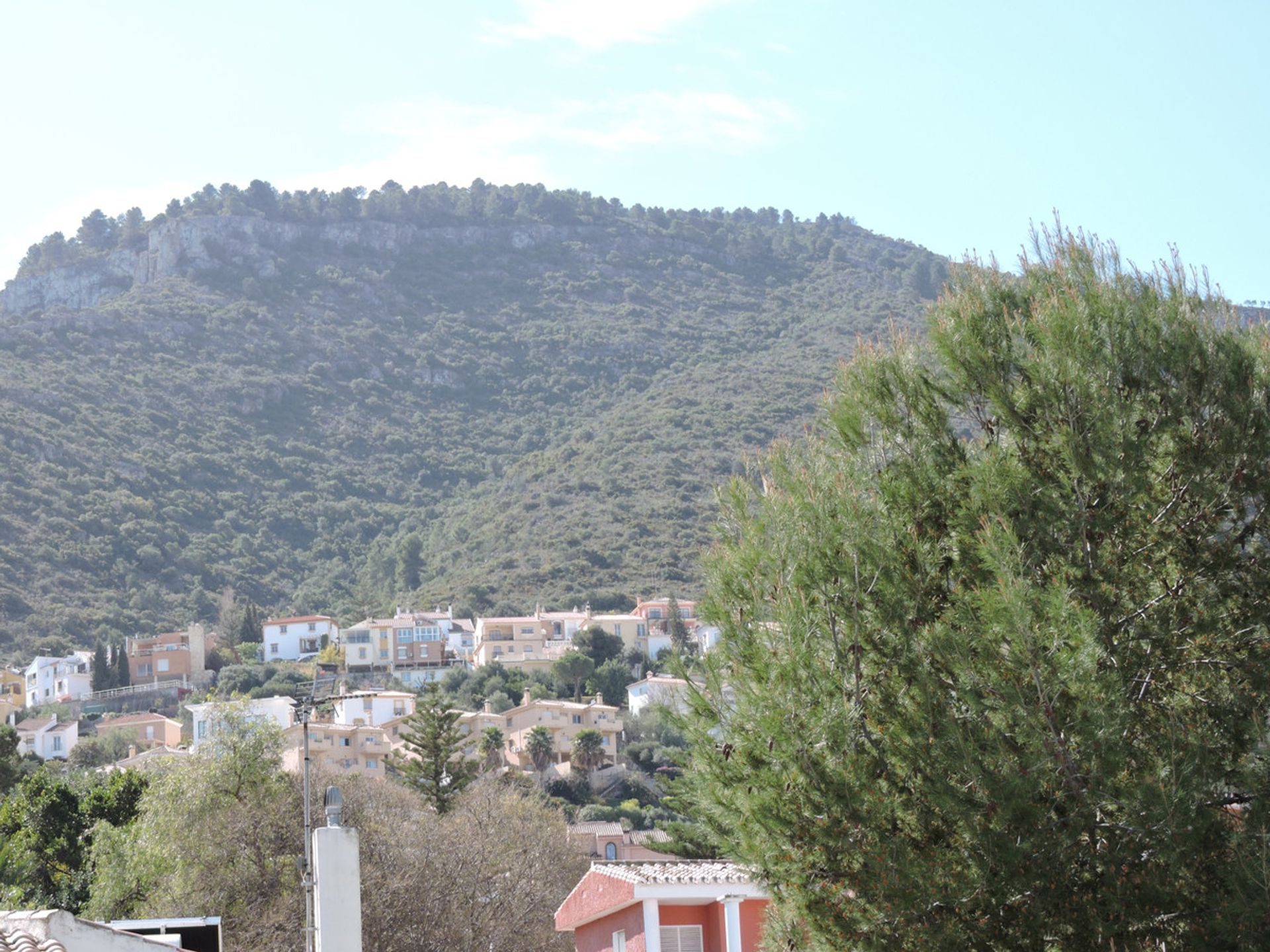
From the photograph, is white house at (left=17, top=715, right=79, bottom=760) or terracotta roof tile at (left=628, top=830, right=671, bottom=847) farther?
white house at (left=17, top=715, right=79, bottom=760)

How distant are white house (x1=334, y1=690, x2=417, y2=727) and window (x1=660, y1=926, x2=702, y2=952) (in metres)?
59.4

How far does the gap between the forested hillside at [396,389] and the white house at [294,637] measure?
6.85 m

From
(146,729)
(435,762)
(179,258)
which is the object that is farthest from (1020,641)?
(179,258)

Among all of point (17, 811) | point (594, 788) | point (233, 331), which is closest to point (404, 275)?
point (233, 331)

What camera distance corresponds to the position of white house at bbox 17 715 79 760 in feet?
245

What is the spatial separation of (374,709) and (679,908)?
201 feet

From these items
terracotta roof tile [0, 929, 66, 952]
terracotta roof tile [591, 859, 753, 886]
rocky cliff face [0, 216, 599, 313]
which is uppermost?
rocky cliff face [0, 216, 599, 313]

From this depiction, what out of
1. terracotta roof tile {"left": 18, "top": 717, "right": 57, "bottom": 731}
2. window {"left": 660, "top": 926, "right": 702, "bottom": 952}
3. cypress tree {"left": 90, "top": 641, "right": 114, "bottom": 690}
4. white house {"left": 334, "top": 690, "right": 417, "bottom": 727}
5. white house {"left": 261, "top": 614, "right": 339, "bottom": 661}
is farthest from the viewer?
white house {"left": 261, "top": 614, "right": 339, "bottom": 661}

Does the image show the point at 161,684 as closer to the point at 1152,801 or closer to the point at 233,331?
the point at 233,331

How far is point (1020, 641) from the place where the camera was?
361 inches

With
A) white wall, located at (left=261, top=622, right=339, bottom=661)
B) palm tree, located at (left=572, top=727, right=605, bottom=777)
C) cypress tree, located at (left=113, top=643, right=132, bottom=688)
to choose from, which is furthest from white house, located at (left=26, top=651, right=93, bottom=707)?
palm tree, located at (left=572, top=727, right=605, bottom=777)

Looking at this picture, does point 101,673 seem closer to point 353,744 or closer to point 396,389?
point 353,744

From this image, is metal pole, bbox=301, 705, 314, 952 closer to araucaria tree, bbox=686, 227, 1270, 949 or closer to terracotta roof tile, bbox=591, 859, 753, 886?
terracotta roof tile, bbox=591, 859, 753, 886

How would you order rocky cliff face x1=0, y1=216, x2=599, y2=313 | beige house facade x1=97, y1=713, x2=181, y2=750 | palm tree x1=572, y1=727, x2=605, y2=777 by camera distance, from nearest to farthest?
palm tree x1=572, y1=727, x2=605, y2=777 → beige house facade x1=97, y1=713, x2=181, y2=750 → rocky cliff face x1=0, y1=216, x2=599, y2=313
